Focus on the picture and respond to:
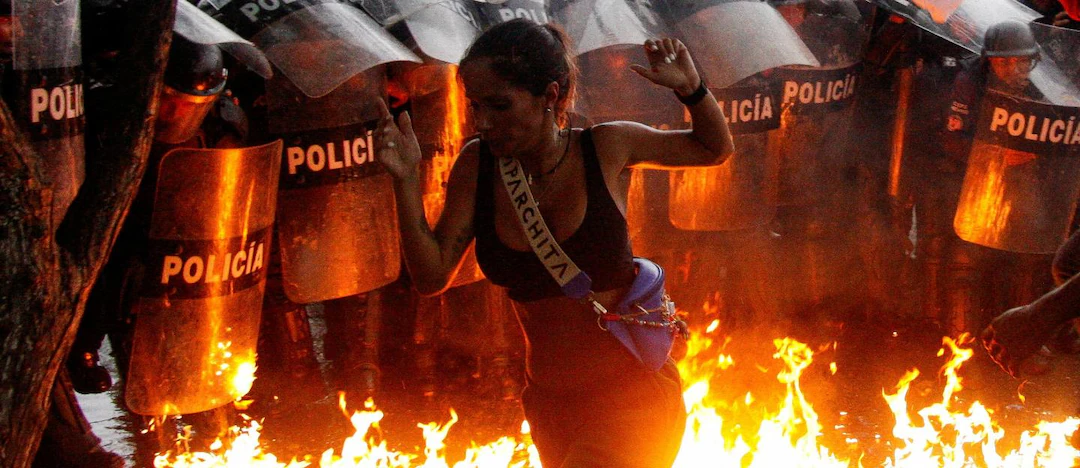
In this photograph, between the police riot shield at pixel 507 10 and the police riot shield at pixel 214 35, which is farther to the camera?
the police riot shield at pixel 507 10

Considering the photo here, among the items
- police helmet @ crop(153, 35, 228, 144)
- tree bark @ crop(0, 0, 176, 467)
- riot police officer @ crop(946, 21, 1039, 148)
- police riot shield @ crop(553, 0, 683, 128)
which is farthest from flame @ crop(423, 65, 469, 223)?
riot police officer @ crop(946, 21, 1039, 148)

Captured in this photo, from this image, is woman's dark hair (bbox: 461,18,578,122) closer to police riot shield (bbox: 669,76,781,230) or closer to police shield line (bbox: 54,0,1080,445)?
police shield line (bbox: 54,0,1080,445)

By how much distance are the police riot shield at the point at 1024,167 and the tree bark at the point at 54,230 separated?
4.20 m

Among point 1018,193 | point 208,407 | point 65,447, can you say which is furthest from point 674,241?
point 65,447

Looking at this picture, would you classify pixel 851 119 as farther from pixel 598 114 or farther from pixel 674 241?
pixel 598 114

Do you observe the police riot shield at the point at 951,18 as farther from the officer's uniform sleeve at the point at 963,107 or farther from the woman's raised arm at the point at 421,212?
the woman's raised arm at the point at 421,212

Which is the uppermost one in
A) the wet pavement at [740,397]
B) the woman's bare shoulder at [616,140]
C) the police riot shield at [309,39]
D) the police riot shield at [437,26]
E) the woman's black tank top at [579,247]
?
the woman's bare shoulder at [616,140]

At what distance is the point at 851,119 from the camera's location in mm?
6742

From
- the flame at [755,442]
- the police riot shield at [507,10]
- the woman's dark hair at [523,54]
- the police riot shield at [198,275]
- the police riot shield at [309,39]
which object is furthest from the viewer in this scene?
the police riot shield at [507,10]

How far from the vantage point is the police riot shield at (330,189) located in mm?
4582

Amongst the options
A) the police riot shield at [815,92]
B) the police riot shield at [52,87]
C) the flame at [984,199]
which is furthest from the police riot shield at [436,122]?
the flame at [984,199]

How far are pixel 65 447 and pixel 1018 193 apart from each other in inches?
189

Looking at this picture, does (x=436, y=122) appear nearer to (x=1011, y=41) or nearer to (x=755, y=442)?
(x=755, y=442)

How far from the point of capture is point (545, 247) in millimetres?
2895
